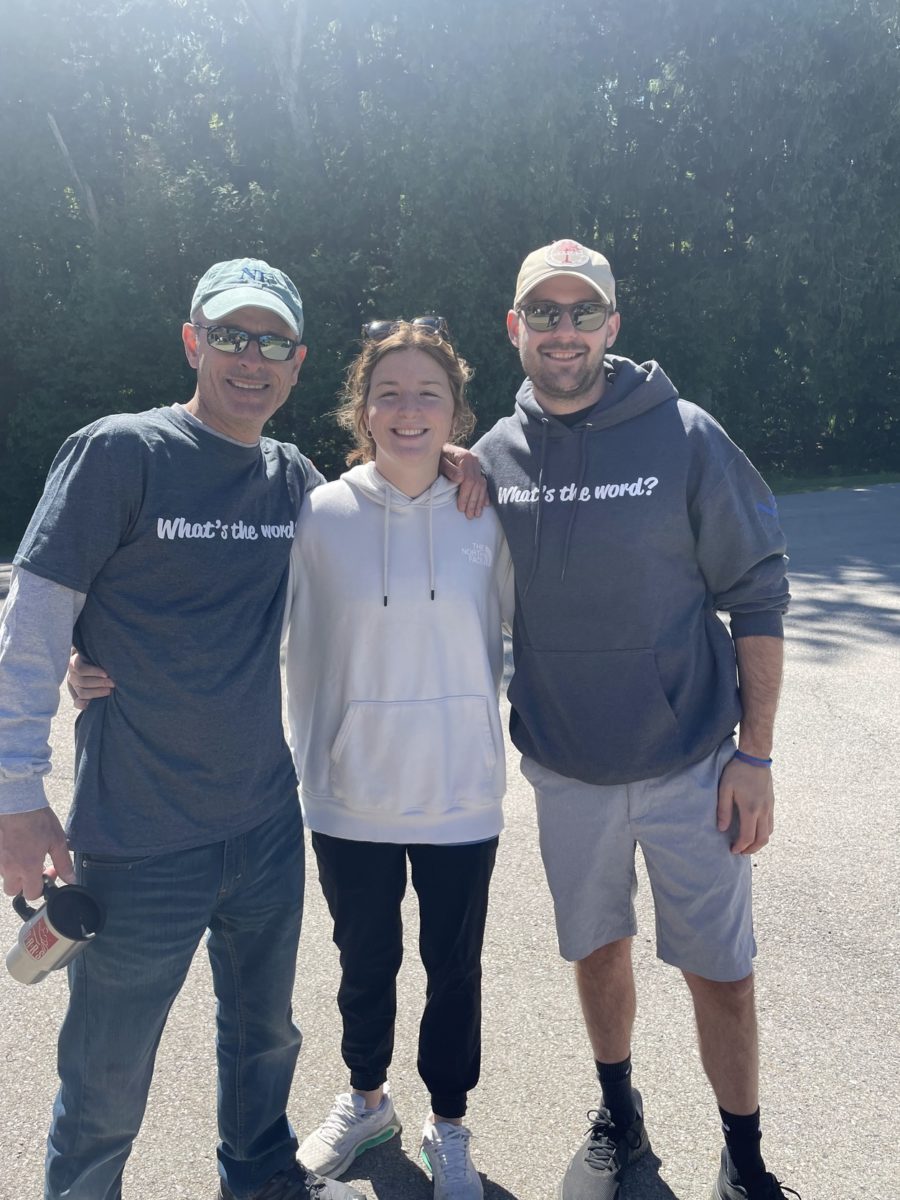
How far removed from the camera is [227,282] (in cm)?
256

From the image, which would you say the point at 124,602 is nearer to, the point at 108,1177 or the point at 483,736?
the point at 483,736

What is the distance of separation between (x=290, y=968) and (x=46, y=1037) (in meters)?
1.15

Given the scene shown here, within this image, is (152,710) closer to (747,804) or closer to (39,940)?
(39,940)

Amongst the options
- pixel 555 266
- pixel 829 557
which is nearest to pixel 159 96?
pixel 829 557

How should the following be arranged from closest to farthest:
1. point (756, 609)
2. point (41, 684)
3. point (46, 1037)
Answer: point (41, 684)
point (756, 609)
point (46, 1037)

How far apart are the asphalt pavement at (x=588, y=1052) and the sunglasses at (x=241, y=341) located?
6.73 ft

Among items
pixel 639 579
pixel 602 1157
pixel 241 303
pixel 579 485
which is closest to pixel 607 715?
pixel 639 579

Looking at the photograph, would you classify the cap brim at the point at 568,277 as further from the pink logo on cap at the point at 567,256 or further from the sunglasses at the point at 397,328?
the sunglasses at the point at 397,328

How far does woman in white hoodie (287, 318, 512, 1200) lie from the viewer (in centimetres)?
265

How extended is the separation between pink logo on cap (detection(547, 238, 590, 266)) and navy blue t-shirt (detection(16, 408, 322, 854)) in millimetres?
1053

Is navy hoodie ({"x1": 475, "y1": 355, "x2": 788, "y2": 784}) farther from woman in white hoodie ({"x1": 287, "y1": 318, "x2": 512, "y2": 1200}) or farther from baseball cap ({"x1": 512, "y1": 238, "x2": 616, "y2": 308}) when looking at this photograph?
baseball cap ({"x1": 512, "y1": 238, "x2": 616, "y2": 308})

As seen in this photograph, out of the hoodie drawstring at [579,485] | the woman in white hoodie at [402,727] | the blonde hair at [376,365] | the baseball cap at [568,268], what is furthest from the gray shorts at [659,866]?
the baseball cap at [568,268]

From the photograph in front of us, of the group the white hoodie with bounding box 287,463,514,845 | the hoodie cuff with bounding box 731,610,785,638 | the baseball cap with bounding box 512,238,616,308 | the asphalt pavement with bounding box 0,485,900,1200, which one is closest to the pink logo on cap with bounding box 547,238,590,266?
the baseball cap with bounding box 512,238,616,308

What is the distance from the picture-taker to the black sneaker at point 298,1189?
2559 mm
